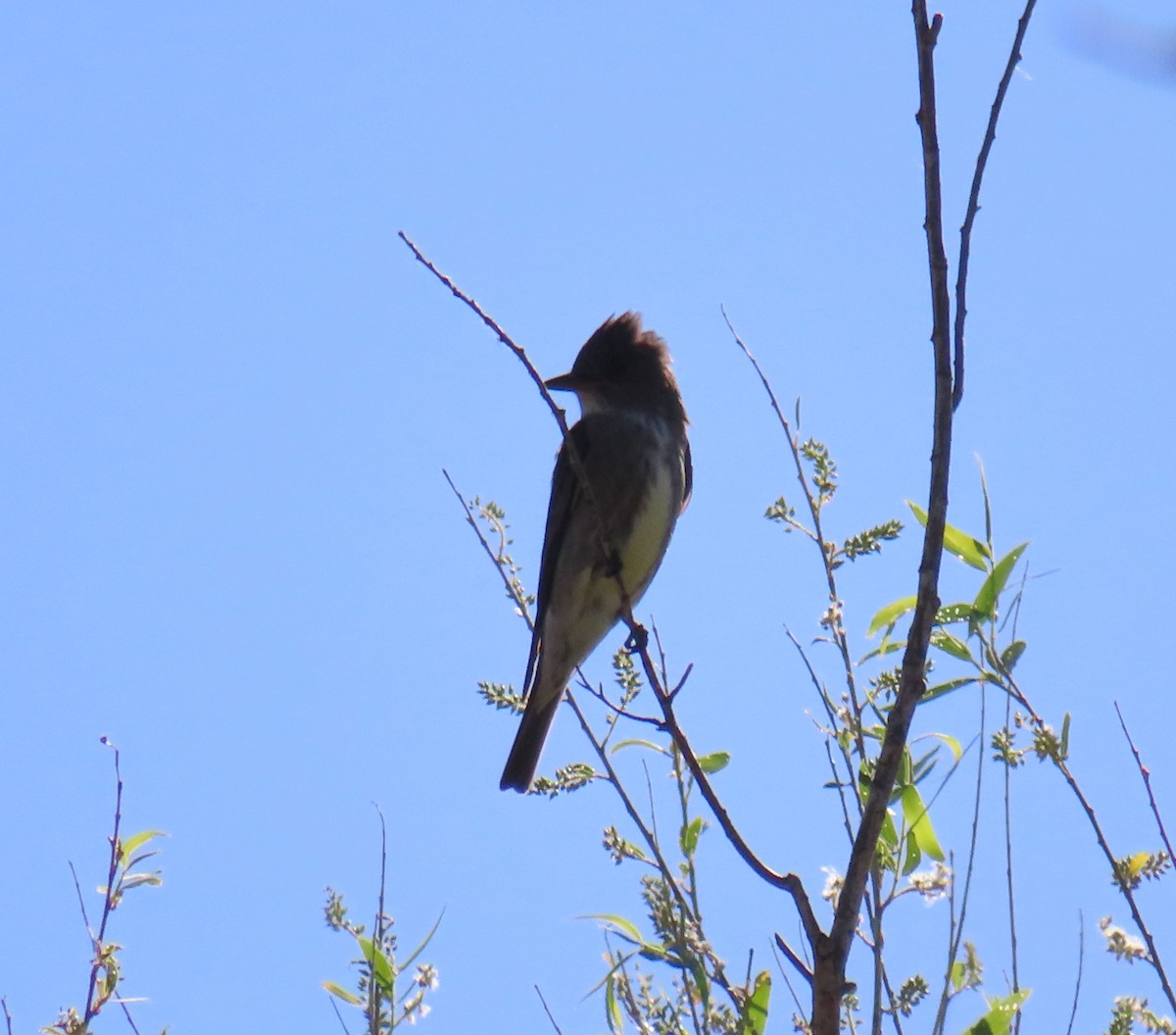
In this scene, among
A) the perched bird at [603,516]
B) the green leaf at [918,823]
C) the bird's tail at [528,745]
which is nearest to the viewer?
the green leaf at [918,823]

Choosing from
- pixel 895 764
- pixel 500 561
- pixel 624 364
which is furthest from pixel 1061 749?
pixel 624 364

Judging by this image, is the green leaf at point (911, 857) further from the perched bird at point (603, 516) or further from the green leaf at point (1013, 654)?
the perched bird at point (603, 516)

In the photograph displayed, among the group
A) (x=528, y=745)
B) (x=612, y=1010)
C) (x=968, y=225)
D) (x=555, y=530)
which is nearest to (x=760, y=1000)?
(x=612, y=1010)

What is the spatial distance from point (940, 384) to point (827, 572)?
5.03 ft

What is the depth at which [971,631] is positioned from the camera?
4.12 meters

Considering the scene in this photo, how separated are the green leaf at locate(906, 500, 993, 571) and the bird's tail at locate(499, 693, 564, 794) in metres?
2.42

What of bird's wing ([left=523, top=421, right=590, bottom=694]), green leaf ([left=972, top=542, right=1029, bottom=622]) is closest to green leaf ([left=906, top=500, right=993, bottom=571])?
green leaf ([left=972, top=542, right=1029, bottom=622])

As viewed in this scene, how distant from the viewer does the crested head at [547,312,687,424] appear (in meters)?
6.68

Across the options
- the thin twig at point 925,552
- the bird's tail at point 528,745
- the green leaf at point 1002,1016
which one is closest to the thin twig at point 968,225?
the thin twig at point 925,552

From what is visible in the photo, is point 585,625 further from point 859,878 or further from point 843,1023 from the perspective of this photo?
point 859,878

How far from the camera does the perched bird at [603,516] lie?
6.11 meters

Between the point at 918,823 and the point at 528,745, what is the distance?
2776 mm

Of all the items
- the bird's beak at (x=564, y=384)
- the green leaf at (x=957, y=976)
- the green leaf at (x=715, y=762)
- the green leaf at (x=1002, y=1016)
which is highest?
the bird's beak at (x=564, y=384)

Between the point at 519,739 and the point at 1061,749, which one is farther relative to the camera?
the point at 519,739
